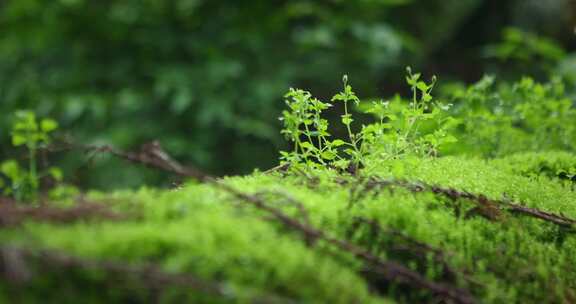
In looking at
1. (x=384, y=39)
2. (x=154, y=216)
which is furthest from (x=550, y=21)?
(x=154, y=216)

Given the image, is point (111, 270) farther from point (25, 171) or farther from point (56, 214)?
point (25, 171)

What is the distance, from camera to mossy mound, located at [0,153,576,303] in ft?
2.92

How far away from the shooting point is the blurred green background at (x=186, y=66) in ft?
Result: 17.5

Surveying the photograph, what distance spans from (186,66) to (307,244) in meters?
4.62

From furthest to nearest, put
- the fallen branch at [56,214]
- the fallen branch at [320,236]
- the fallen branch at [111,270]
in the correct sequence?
the fallen branch at [320,236]
the fallen branch at [56,214]
the fallen branch at [111,270]

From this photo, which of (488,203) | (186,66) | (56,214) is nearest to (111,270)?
(56,214)

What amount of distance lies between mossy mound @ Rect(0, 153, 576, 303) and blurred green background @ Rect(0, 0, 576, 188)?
385 centimetres

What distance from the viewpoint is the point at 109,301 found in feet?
2.99

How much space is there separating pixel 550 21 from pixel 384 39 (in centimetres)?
230

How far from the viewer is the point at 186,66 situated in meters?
5.49

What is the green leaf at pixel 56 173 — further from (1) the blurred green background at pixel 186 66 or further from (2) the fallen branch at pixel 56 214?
(1) the blurred green background at pixel 186 66

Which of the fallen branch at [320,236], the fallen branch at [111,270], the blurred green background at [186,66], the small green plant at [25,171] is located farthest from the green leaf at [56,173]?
the blurred green background at [186,66]

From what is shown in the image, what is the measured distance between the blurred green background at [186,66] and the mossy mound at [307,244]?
3847 mm

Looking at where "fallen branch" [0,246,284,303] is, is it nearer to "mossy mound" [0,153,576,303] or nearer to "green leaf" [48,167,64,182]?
"mossy mound" [0,153,576,303]
